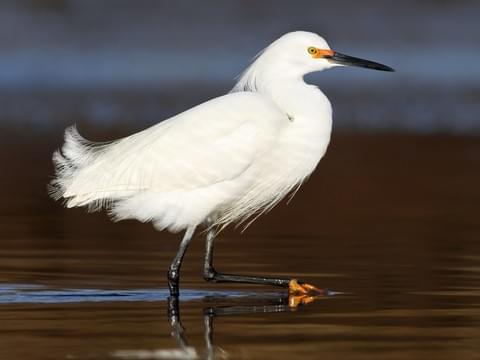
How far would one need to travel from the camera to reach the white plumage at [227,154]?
8.27 metres

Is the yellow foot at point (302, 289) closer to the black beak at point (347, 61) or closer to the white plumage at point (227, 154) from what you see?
the white plumage at point (227, 154)

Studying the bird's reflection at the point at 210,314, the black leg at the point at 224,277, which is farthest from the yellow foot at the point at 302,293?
the black leg at the point at 224,277

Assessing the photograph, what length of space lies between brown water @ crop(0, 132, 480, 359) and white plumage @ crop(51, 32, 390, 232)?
502 millimetres

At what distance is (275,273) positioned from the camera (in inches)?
350

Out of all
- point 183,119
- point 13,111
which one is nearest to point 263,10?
point 13,111

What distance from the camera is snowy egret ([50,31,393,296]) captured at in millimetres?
8273

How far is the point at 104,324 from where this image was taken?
7.11m

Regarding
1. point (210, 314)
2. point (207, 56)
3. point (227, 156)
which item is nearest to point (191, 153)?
point (227, 156)

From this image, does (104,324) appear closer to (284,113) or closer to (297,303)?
(297,303)

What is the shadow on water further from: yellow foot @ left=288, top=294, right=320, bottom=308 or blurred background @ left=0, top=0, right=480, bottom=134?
blurred background @ left=0, top=0, right=480, bottom=134

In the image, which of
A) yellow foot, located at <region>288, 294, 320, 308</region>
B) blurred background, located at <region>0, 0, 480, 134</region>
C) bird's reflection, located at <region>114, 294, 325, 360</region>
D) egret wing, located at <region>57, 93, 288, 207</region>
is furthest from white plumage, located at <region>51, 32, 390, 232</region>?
blurred background, located at <region>0, 0, 480, 134</region>

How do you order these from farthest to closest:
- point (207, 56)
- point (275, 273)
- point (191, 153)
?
point (207, 56) < point (275, 273) < point (191, 153)

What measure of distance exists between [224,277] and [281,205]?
144 inches

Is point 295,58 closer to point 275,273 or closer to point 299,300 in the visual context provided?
point 275,273
